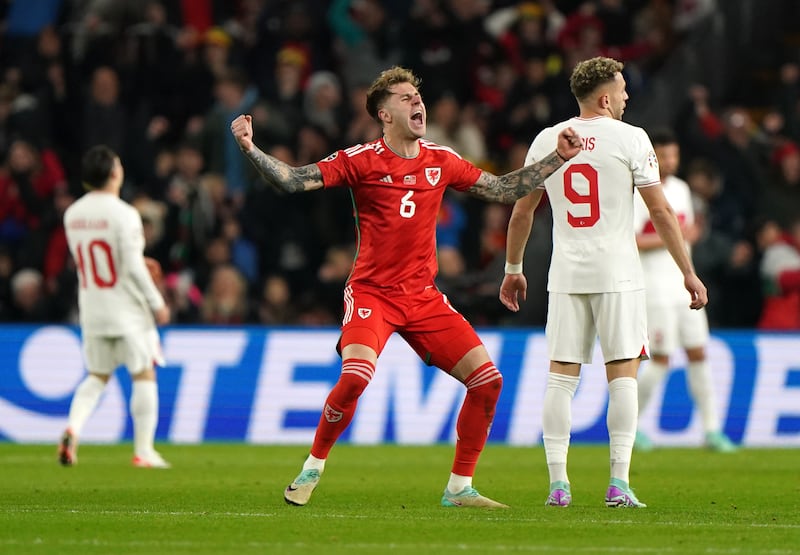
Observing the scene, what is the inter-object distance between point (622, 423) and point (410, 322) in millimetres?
1294

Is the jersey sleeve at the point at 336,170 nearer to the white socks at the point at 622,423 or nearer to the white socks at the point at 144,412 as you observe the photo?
the white socks at the point at 622,423

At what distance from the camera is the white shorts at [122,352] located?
41.0 feet

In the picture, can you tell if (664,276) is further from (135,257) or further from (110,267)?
(110,267)

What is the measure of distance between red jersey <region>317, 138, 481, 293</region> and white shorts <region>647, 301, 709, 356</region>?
511 cm

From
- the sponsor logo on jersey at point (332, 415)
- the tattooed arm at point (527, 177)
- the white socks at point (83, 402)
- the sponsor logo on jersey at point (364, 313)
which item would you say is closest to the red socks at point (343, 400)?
the sponsor logo on jersey at point (332, 415)

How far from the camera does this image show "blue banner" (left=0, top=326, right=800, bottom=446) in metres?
15.2

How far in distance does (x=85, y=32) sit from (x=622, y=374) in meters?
13.6

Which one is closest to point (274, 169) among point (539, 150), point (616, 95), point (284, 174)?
point (284, 174)

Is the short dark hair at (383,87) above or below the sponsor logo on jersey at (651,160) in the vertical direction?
above

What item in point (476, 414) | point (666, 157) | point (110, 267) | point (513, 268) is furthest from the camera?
point (666, 157)

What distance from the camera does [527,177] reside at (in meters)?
8.80

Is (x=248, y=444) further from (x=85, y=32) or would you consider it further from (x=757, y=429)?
(x=85, y=32)

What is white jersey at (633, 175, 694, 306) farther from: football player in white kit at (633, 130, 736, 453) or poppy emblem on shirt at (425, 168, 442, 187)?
poppy emblem on shirt at (425, 168, 442, 187)

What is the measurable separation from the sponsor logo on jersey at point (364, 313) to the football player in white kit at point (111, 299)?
3.78 meters
